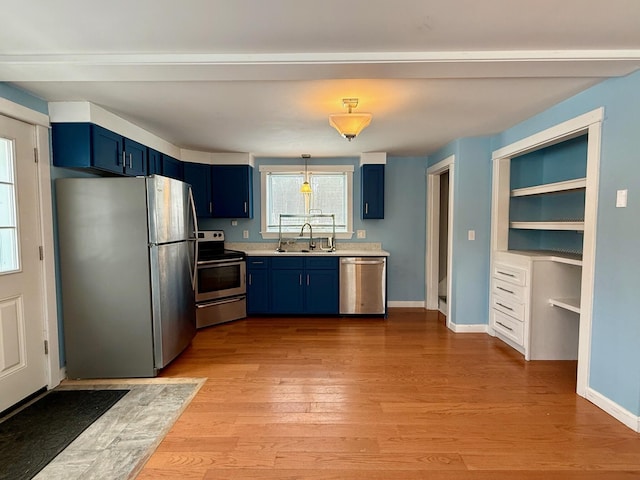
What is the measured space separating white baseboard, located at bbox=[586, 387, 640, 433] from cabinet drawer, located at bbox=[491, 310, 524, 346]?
760 millimetres

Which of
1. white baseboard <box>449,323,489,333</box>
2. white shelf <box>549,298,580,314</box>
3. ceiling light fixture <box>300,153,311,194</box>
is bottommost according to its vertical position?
white baseboard <box>449,323,489,333</box>

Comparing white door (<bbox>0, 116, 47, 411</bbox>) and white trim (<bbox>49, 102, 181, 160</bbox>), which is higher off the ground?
white trim (<bbox>49, 102, 181, 160</bbox>)

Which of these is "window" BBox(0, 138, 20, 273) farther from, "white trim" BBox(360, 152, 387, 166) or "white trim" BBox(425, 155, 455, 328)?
"white trim" BBox(425, 155, 455, 328)

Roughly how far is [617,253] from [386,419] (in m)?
1.84

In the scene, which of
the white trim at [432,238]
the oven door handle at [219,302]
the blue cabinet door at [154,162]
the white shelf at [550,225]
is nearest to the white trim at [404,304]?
the white trim at [432,238]

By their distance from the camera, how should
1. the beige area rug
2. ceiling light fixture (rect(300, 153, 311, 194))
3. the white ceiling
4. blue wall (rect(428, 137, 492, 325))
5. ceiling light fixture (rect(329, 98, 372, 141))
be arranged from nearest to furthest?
the white ceiling → the beige area rug → ceiling light fixture (rect(329, 98, 372, 141)) → blue wall (rect(428, 137, 492, 325)) → ceiling light fixture (rect(300, 153, 311, 194))

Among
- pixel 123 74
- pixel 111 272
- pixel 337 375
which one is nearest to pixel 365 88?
pixel 123 74

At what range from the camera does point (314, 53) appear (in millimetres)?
1793

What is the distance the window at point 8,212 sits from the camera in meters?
2.15

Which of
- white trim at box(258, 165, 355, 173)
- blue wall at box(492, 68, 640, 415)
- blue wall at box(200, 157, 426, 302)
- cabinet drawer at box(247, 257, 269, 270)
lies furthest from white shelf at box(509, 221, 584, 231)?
cabinet drawer at box(247, 257, 269, 270)

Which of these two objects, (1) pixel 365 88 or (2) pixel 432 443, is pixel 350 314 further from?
(1) pixel 365 88

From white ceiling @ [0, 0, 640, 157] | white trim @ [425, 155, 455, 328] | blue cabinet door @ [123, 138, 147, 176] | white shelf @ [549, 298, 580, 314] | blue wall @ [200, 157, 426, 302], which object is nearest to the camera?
white ceiling @ [0, 0, 640, 157]

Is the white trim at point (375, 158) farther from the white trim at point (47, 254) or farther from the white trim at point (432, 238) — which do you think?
the white trim at point (47, 254)

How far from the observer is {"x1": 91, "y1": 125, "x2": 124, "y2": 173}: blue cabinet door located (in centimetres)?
256
